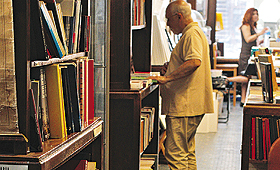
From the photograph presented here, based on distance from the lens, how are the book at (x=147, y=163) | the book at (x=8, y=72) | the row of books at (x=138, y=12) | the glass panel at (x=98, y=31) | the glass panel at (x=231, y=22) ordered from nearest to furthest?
the book at (x=8, y=72)
the glass panel at (x=98, y=31)
the row of books at (x=138, y=12)
the book at (x=147, y=163)
the glass panel at (x=231, y=22)

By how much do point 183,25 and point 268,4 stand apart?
748cm

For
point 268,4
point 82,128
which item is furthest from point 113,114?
point 268,4

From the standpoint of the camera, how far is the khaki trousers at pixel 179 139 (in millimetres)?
3143

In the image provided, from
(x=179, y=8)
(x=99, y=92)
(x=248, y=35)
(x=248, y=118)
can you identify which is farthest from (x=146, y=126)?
(x=248, y=35)

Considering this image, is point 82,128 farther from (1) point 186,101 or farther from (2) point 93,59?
(1) point 186,101

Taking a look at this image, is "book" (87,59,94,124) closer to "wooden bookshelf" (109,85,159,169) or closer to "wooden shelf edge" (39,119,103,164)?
"wooden shelf edge" (39,119,103,164)

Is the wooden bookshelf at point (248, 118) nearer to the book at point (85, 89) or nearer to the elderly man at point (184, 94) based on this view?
the elderly man at point (184, 94)

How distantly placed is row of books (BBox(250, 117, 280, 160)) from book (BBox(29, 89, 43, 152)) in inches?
75.0

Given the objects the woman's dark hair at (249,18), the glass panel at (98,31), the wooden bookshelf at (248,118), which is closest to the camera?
the glass panel at (98,31)

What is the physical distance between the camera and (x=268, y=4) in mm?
9984

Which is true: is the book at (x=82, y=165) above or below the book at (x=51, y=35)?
below

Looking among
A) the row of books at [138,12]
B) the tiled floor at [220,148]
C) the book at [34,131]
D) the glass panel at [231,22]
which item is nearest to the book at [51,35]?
the book at [34,131]

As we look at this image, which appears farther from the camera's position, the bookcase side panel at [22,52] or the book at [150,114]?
the book at [150,114]

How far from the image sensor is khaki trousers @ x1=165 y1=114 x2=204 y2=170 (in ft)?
10.3
